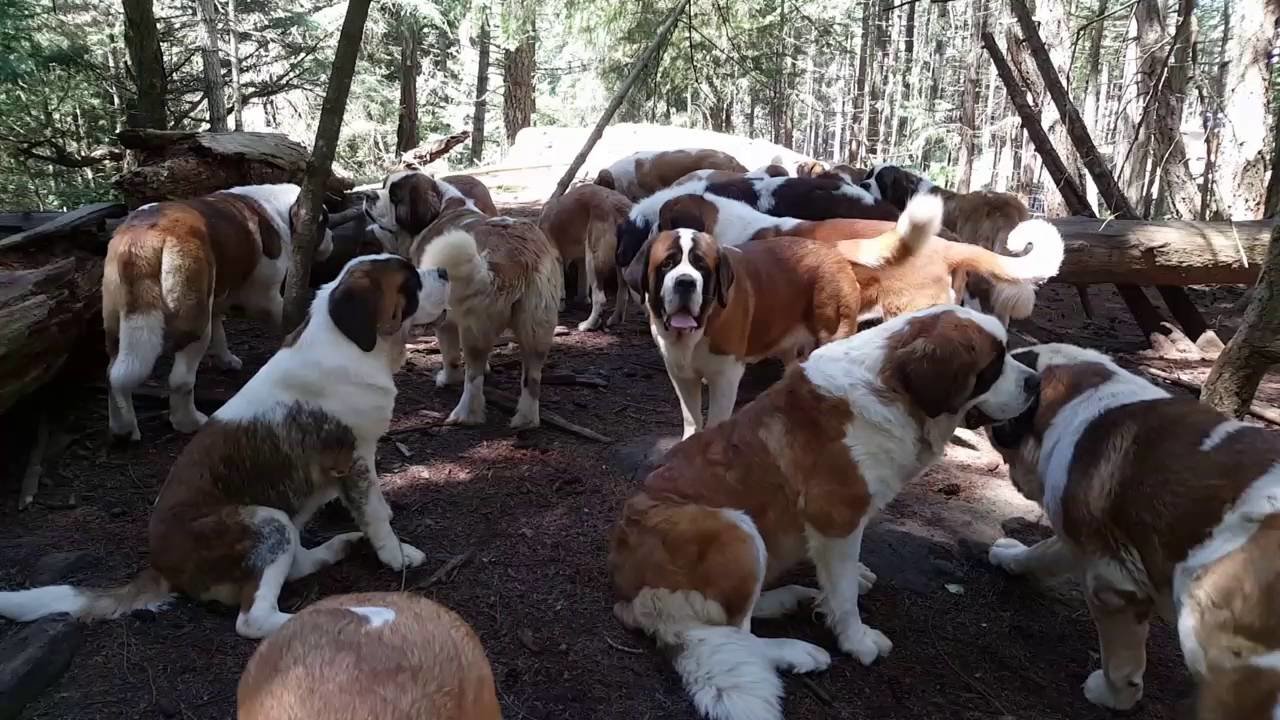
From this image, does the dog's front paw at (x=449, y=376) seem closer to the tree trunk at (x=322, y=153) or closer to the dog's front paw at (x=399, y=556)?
the tree trunk at (x=322, y=153)

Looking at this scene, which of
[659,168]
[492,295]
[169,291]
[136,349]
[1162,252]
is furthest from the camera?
[659,168]

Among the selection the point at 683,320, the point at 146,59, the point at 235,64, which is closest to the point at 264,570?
the point at 683,320

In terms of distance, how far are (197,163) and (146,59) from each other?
1790mm

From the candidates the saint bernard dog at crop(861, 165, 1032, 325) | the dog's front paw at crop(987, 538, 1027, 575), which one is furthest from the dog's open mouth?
the saint bernard dog at crop(861, 165, 1032, 325)

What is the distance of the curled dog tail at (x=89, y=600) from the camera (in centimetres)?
345


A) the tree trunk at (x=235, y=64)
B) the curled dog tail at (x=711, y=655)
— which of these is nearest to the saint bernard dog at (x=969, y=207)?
the curled dog tail at (x=711, y=655)

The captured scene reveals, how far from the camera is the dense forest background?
977 centimetres

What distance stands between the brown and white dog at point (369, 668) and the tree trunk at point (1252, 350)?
4482mm

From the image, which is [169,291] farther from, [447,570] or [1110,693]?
[1110,693]

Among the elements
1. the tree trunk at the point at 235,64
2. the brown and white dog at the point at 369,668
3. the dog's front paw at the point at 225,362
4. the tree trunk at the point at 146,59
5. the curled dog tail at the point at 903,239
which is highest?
the tree trunk at the point at 235,64

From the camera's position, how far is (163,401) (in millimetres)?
6180

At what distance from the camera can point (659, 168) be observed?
14070mm

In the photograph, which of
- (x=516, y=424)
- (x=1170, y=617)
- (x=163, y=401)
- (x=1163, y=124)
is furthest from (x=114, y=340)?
(x=1163, y=124)

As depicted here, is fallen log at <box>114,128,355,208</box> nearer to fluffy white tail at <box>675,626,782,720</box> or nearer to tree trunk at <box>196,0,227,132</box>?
tree trunk at <box>196,0,227,132</box>
